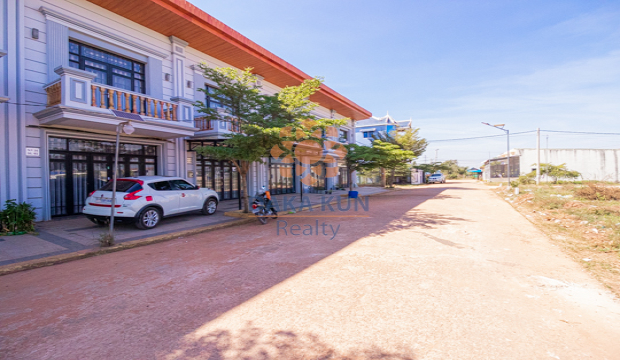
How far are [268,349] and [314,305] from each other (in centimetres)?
94

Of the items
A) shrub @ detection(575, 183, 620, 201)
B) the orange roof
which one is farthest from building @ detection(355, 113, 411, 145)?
shrub @ detection(575, 183, 620, 201)

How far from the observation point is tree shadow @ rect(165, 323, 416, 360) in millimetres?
2510

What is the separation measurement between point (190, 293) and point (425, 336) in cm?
287

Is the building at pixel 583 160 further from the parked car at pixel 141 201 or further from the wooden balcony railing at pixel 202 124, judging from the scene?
the parked car at pixel 141 201

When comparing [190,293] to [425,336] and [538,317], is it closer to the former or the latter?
[425,336]

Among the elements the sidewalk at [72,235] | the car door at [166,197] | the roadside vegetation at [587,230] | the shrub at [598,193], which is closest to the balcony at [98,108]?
the car door at [166,197]

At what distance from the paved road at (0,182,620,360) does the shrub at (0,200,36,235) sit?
3279 mm

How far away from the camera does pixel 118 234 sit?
293 inches

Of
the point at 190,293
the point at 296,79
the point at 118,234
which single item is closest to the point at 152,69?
the point at 118,234

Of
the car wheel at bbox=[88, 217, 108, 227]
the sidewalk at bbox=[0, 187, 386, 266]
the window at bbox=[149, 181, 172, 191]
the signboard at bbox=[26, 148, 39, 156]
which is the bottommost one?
the sidewalk at bbox=[0, 187, 386, 266]

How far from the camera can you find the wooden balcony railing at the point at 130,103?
345 inches

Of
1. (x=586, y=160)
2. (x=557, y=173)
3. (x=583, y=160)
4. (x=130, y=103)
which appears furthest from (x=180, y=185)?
(x=586, y=160)

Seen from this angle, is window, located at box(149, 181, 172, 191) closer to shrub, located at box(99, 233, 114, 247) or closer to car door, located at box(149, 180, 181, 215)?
car door, located at box(149, 180, 181, 215)

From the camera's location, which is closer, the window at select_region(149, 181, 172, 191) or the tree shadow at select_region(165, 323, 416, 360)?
the tree shadow at select_region(165, 323, 416, 360)
